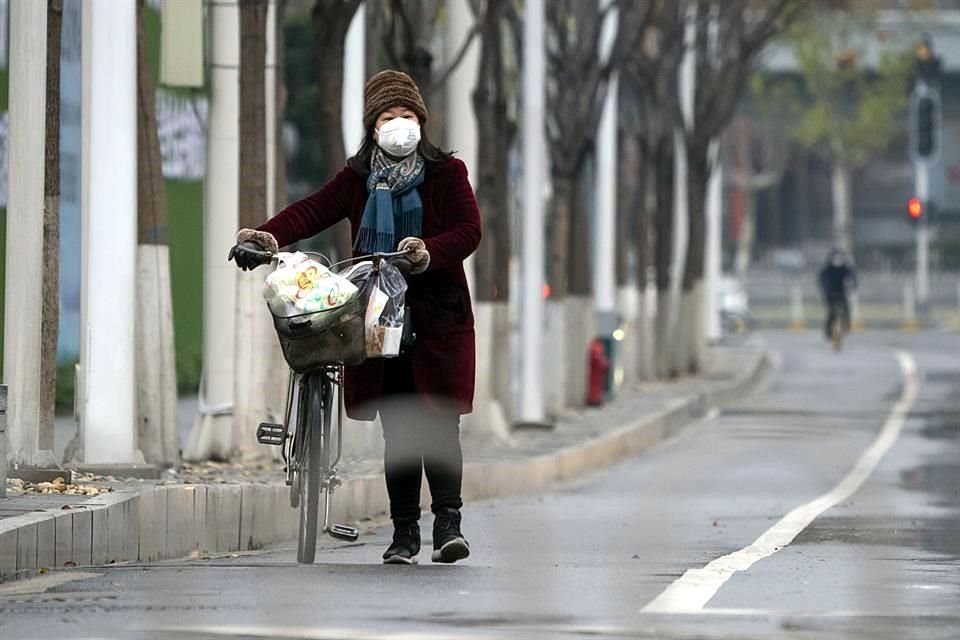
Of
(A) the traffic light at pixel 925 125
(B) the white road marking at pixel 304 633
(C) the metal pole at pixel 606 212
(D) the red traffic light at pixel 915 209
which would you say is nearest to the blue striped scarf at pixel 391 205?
(B) the white road marking at pixel 304 633

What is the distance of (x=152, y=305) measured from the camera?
14875 mm

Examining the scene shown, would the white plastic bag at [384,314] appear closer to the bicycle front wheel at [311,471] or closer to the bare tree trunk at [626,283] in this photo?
the bicycle front wheel at [311,471]

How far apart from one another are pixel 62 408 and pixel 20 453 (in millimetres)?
9217

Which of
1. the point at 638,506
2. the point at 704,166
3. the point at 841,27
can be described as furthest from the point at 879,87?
the point at 638,506

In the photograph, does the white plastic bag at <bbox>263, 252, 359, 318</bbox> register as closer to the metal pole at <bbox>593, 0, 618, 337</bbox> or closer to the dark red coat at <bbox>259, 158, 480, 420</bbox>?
the dark red coat at <bbox>259, 158, 480, 420</bbox>

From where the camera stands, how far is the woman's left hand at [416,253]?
960 cm

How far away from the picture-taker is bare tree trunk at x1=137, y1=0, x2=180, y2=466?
14812mm

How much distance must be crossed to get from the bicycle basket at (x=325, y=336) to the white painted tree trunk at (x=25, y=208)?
3.24 metres

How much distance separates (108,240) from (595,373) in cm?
1446

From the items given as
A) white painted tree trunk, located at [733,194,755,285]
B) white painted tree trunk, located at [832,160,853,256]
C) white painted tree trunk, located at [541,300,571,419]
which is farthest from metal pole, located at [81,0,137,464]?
white painted tree trunk, located at [733,194,755,285]

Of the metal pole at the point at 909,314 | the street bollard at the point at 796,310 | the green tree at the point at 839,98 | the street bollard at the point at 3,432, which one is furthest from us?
the green tree at the point at 839,98

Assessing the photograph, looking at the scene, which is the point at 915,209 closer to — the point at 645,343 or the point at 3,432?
the point at 645,343

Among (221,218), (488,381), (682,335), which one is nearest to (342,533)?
(221,218)

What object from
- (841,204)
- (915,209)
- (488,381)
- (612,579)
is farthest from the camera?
(841,204)
